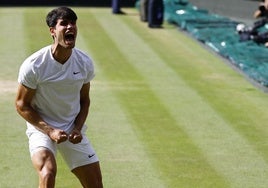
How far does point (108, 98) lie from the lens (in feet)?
44.6

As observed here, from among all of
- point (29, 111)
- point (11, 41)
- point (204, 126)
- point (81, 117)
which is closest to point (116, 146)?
point (204, 126)

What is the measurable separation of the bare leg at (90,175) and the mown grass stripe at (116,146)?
1.88 meters

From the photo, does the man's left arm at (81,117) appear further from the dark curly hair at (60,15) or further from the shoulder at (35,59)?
the dark curly hair at (60,15)

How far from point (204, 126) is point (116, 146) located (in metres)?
1.73

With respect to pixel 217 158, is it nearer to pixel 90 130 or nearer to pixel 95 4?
pixel 90 130

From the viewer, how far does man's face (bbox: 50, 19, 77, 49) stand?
22.8 ft

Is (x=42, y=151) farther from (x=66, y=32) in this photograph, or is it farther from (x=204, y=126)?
(x=204, y=126)

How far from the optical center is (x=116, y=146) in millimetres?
10695

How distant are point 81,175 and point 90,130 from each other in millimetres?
4254

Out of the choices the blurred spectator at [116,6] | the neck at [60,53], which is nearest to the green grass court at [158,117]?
the neck at [60,53]

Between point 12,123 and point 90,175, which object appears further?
point 12,123

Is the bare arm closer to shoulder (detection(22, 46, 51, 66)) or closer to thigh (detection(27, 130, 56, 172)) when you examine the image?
thigh (detection(27, 130, 56, 172))

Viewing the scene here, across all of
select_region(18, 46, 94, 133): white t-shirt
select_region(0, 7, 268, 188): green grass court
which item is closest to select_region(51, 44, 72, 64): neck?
select_region(18, 46, 94, 133): white t-shirt

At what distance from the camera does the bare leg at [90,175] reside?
7.17 metres
